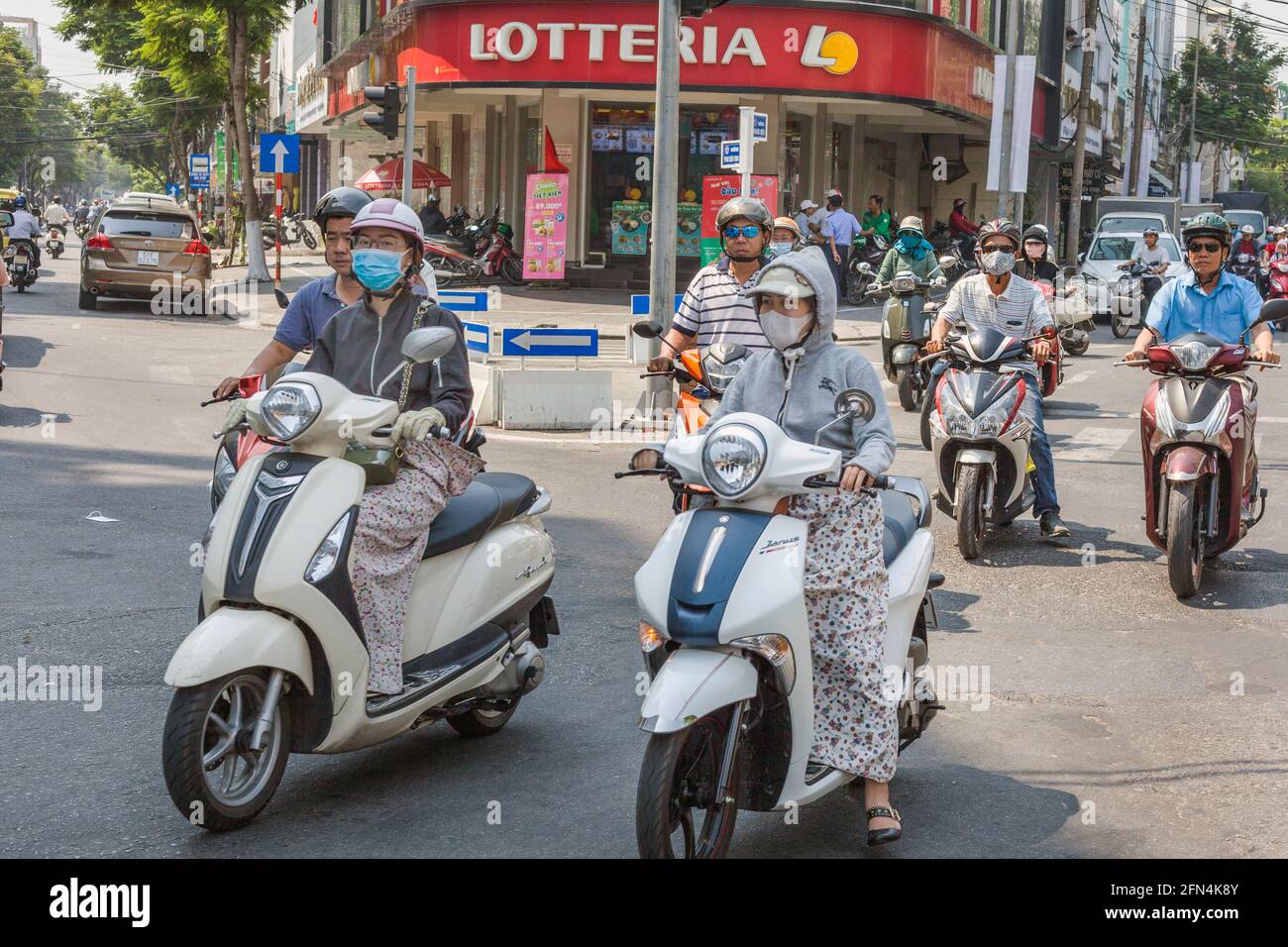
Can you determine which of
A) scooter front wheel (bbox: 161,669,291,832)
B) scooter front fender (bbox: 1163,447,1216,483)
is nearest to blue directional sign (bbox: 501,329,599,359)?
scooter front fender (bbox: 1163,447,1216,483)

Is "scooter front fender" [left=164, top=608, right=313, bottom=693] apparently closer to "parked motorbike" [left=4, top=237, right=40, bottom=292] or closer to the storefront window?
"parked motorbike" [left=4, top=237, right=40, bottom=292]

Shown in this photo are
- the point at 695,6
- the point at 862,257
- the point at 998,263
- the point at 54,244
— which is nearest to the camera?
the point at 998,263

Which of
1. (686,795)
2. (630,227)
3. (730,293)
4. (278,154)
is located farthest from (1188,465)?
(278,154)

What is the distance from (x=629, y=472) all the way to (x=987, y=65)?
30362 millimetres

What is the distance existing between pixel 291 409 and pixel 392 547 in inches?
21.1

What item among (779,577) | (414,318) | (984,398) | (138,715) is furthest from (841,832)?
(984,398)

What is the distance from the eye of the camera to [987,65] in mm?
33188

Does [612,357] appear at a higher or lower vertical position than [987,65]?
lower

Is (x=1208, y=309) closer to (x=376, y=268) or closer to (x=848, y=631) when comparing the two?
(x=848, y=631)

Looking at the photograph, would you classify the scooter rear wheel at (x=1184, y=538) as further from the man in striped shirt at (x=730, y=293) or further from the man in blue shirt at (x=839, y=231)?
the man in blue shirt at (x=839, y=231)

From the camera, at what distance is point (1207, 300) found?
8.41 metres

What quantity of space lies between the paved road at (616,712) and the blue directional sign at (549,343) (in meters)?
1.65

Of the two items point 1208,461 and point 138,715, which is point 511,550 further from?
point 1208,461

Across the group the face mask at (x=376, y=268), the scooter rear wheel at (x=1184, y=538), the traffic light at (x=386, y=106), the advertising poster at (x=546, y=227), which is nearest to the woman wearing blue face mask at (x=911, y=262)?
the traffic light at (x=386, y=106)
